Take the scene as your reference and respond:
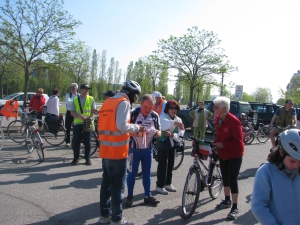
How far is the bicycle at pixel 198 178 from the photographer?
462cm

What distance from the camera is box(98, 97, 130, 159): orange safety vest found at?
13.0ft

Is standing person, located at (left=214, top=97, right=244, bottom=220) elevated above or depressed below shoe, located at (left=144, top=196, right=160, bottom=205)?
above

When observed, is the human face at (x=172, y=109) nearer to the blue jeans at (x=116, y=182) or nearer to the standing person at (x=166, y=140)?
the standing person at (x=166, y=140)

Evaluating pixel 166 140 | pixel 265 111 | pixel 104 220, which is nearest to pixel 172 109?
pixel 166 140

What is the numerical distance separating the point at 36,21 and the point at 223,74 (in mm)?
16805

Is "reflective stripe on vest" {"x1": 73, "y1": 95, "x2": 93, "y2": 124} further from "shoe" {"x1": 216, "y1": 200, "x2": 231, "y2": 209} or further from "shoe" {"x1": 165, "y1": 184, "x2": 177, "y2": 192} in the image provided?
"shoe" {"x1": 216, "y1": 200, "x2": 231, "y2": 209}

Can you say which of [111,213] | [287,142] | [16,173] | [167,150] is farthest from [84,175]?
[287,142]

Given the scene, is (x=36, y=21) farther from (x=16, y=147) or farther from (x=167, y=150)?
(x=167, y=150)

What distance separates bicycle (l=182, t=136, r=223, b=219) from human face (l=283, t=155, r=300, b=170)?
242cm

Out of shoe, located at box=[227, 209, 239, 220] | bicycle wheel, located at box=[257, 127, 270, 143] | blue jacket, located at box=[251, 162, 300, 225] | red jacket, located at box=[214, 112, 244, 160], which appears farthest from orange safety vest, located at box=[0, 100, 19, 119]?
bicycle wheel, located at box=[257, 127, 270, 143]

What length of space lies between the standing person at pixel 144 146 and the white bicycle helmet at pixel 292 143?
9.42 feet

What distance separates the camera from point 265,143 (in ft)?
48.4

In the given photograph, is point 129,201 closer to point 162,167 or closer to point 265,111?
point 162,167

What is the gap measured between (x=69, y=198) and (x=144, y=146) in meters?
1.67
